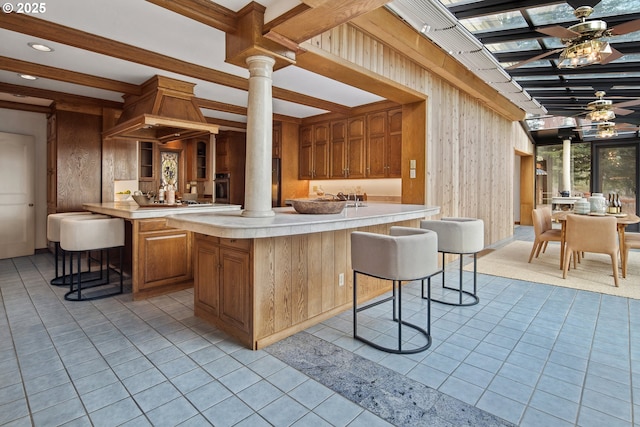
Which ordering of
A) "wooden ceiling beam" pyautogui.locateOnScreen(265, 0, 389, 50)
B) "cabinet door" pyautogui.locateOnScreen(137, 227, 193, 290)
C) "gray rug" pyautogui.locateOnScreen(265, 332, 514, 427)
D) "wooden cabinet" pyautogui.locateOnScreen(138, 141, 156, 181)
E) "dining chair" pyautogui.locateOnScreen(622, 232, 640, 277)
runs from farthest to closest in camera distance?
"wooden cabinet" pyautogui.locateOnScreen(138, 141, 156, 181), "dining chair" pyautogui.locateOnScreen(622, 232, 640, 277), "cabinet door" pyautogui.locateOnScreen(137, 227, 193, 290), "wooden ceiling beam" pyautogui.locateOnScreen(265, 0, 389, 50), "gray rug" pyautogui.locateOnScreen(265, 332, 514, 427)

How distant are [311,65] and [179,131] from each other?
7.77 ft

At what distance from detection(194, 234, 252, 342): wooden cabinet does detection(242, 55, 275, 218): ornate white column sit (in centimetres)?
37

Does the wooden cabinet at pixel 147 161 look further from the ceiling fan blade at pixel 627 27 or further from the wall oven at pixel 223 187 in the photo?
the ceiling fan blade at pixel 627 27

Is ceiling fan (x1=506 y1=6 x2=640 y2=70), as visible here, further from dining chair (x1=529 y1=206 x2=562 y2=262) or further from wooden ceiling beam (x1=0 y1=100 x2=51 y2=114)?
wooden ceiling beam (x1=0 y1=100 x2=51 y2=114)

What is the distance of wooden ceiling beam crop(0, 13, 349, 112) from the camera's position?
113 inches

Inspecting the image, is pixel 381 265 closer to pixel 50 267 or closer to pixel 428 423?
pixel 428 423

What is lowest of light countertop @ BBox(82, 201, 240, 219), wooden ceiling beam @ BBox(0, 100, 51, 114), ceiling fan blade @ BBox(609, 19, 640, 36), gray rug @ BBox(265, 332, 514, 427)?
gray rug @ BBox(265, 332, 514, 427)

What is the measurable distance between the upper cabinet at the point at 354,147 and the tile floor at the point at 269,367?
3080 mm

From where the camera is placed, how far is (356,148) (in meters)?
6.29

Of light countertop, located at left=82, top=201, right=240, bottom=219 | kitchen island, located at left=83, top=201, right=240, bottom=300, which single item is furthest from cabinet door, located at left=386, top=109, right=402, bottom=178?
kitchen island, located at left=83, top=201, right=240, bottom=300

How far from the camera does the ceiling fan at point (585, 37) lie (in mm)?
3146

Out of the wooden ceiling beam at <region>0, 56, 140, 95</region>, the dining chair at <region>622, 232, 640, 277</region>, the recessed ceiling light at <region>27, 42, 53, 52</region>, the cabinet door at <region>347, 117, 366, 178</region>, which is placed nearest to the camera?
the recessed ceiling light at <region>27, 42, 53, 52</region>

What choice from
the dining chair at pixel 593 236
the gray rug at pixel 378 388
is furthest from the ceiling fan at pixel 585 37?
the gray rug at pixel 378 388

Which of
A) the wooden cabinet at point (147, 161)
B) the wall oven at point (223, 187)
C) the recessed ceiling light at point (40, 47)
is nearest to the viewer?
the recessed ceiling light at point (40, 47)
